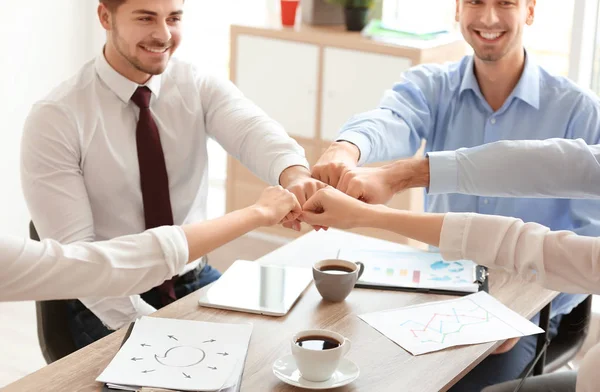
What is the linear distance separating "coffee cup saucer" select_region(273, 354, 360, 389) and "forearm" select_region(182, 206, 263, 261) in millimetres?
329

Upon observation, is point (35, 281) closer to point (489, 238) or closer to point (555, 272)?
point (489, 238)

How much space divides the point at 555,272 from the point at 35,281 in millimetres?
995

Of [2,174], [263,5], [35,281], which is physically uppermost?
[263,5]

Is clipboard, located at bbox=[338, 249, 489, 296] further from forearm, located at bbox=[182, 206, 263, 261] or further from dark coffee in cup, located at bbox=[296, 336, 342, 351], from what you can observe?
dark coffee in cup, located at bbox=[296, 336, 342, 351]

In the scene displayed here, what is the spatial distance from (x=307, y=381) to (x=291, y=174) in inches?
35.2

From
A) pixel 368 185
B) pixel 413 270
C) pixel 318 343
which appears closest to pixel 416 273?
pixel 413 270

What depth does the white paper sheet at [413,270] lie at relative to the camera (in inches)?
81.6

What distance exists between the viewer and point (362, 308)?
76.9 inches

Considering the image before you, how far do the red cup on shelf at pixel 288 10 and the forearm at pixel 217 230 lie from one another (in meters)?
1.92

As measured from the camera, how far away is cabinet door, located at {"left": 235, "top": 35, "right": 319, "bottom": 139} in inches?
152

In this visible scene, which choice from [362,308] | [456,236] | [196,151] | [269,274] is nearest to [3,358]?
[196,151]

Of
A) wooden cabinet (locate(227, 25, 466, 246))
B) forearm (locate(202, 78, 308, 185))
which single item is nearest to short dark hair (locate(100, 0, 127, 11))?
forearm (locate(202, 78, 308, 185))

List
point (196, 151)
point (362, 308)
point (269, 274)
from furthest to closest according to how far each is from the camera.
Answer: point (196, 151) → point (269, 274) → point (362, 308)

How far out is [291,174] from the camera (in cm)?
242
